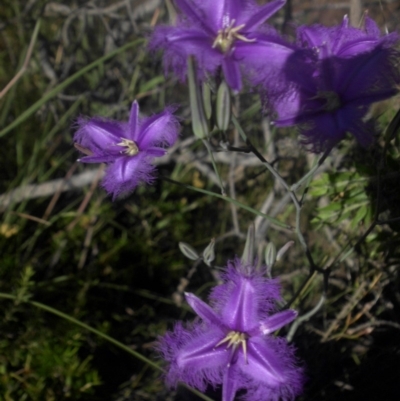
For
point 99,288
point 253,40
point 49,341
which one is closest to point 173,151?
point 99,288

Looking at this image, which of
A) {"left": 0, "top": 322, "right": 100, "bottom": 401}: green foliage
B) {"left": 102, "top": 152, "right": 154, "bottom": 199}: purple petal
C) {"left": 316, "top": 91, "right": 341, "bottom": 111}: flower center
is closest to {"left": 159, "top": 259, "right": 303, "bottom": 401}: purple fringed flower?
{"left": 102, "top": 152, "right": 154, "bottom": 199}: purple petal

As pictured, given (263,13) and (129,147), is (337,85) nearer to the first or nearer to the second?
(263,13)

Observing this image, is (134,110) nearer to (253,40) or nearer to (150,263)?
(253,40)

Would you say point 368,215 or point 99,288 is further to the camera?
point 99,288

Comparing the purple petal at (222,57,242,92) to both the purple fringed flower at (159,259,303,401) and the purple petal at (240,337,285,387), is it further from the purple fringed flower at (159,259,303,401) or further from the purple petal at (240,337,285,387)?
the purple petal at (240,337,285,387)

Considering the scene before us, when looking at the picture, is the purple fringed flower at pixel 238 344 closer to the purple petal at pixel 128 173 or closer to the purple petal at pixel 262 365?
the purple petal at pixel 262 365
